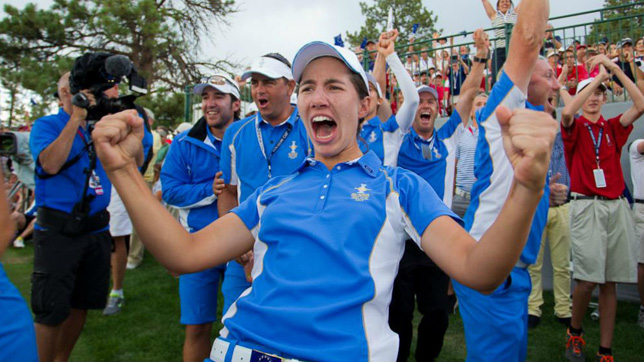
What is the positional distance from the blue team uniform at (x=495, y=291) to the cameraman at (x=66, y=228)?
9.00 ft

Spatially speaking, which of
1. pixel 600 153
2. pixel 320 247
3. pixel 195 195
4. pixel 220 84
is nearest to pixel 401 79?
pixel 220 84

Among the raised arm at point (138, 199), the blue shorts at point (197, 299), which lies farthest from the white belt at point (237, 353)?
the blue shorts at point (197, 299)

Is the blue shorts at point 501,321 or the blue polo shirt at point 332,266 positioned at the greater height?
the blue polo shirt at point 332,266

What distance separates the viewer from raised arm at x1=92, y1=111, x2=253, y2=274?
1.68 metres

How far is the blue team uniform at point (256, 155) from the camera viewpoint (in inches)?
137

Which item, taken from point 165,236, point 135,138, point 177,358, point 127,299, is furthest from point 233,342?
point 127,299

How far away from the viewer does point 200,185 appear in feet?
13.6

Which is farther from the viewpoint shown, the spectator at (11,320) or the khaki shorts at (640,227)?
the khaki shorts at (640,227)

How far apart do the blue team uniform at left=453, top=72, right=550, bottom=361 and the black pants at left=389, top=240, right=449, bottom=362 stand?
119 centimetres

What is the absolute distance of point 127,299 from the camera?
6.45 metres

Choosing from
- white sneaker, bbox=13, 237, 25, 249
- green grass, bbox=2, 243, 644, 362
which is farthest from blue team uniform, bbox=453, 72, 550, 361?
white sneaker, bbox=13, 237, 25, 249

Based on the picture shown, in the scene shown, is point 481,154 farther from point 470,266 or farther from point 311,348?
point 311,348

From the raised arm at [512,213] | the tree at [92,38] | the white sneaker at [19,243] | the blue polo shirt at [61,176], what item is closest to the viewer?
the raised arm at [512,213]

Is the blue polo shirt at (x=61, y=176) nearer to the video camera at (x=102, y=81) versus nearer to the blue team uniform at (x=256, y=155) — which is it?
the video camera at (x=102, y=81)
